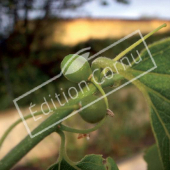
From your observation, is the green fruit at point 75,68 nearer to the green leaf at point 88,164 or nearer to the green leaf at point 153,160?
the green leaf at point 88,164

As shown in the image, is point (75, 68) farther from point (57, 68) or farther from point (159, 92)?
point (57, 68)

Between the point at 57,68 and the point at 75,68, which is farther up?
the point at 57,68

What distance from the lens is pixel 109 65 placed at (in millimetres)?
440

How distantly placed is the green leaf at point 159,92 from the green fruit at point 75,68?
9 cm

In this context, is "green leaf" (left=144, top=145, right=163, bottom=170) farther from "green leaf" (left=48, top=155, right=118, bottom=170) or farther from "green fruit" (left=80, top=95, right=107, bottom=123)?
"green fruit" (left=80, top=95, right=107, bottom=123)

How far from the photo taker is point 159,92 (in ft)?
1.65

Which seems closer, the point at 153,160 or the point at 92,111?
the point at 92,111

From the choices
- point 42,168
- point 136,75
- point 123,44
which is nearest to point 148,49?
point 136,75

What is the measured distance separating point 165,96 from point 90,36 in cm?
884

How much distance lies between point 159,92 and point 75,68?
0.16m

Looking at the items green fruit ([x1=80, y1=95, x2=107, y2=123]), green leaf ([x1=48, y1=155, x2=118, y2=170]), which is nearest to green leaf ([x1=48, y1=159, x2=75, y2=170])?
green leaf ([x1=48, y1=155, x2=118, y2=170])

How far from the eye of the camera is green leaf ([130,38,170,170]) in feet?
1.61

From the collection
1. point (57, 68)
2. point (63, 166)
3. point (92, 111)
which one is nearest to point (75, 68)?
point (92, 111)

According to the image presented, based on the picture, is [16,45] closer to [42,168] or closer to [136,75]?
[42,168]
